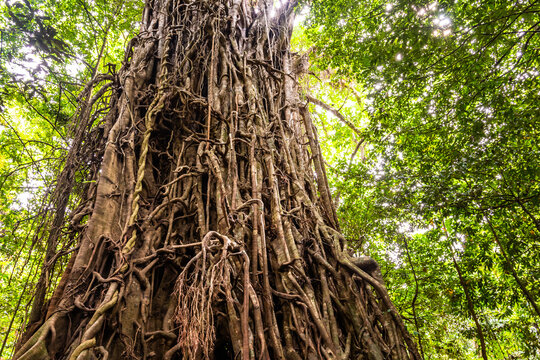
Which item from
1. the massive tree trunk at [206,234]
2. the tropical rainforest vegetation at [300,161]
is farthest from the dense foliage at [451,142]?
the massive tree trunk at [206,234]

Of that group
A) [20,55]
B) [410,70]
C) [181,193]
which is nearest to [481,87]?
[410,70]

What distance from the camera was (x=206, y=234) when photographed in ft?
5.44

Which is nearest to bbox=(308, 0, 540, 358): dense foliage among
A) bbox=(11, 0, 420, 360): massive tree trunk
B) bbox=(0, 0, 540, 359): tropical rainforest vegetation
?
bbox=(0, 0, 540, 359): tropical rainforest vegetation

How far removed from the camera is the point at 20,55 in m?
3.24

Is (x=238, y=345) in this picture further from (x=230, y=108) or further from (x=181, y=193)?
(x=230, y=108)

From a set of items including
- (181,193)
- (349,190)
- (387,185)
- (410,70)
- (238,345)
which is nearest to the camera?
(238,345)

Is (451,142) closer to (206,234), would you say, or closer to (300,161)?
(300,161)

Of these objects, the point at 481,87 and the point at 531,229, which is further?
the point at 531,229

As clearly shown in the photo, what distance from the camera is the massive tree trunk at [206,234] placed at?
1.63 metres

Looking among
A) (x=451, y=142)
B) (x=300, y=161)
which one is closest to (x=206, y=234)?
(x=300, y=161)

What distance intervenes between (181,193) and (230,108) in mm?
973

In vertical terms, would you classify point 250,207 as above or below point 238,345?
above

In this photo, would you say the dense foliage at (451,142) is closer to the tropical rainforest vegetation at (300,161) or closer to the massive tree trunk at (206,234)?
the tropical rainforest vegetation at (300,161)

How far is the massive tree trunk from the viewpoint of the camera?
1633 millimetres
